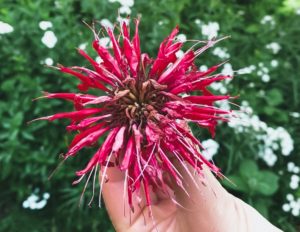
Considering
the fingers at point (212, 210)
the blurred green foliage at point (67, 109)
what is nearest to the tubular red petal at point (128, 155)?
the fingers at point (212, 210)

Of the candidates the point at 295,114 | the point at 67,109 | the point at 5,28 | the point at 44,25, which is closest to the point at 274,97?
the point at 295,114

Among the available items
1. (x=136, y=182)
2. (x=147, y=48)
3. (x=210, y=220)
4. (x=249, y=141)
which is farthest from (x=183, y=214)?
(x=147, y=48)

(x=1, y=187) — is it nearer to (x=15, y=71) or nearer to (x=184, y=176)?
(x=15, y=71)

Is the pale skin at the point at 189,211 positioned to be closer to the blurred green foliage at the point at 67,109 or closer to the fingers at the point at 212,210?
the fingers at the point at 212,210

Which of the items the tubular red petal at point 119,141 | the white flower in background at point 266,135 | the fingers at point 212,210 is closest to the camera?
the tubular red petal at point 119,141

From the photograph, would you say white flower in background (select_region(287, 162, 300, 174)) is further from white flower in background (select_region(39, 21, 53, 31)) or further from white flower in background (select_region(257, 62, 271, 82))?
white flower in background (select_region(39, 21, 53, 31))

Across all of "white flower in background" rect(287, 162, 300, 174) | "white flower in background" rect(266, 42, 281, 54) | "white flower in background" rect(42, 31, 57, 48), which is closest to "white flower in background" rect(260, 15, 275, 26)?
"white flower in background" rect(266, 42, 281, 54)
